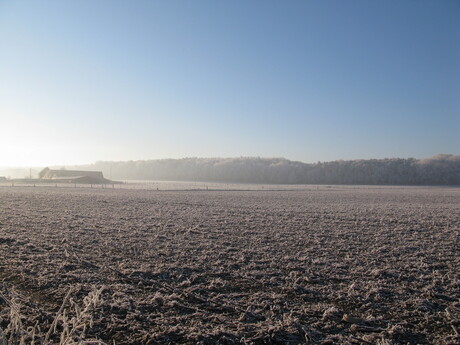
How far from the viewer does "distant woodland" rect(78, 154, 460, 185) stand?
114 metres

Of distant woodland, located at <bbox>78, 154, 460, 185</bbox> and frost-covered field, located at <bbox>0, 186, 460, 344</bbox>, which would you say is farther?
distant woodland, located at <bbox>78, 154, 460, 185</bbox>

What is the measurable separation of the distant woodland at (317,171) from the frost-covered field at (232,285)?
11086 centimetres

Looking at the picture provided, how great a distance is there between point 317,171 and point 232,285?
127315 millimetres

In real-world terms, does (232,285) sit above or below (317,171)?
below

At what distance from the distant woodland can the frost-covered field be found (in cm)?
11086

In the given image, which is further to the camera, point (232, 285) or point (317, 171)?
point (317, 171)

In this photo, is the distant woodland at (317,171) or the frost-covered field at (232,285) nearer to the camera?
the frost-covered field at (232,285)

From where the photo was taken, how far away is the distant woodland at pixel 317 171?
114 m

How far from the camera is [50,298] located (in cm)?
541

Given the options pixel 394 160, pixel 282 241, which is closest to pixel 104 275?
pixel 282 241

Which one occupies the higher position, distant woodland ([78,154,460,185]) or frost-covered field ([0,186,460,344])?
distant woodland ([78,154,460,185])

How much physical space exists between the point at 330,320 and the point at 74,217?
14.1m

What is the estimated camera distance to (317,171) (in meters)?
128

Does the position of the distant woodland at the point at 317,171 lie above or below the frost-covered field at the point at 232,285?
above
